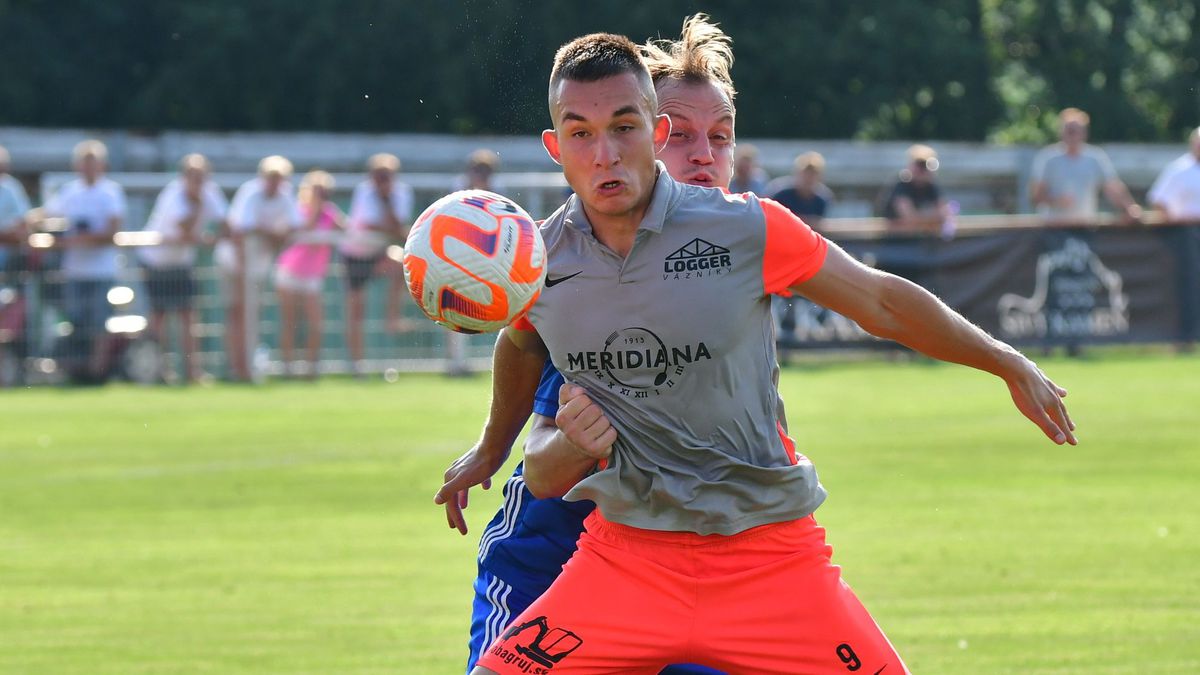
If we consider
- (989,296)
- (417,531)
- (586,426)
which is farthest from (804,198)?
(586,426)

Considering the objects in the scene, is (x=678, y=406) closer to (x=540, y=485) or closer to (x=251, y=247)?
(x=540, y=485)

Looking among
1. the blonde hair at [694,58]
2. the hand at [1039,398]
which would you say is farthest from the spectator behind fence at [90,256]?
the hand at [1039,398]

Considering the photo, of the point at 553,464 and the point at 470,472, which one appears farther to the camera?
the point at 470,472

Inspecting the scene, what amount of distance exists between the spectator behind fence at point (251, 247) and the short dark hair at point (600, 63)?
52.3 ft

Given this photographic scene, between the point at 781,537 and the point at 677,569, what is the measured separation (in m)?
0.29

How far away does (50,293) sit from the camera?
20.5 metres

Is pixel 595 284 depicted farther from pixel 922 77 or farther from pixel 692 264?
pixel 922 77

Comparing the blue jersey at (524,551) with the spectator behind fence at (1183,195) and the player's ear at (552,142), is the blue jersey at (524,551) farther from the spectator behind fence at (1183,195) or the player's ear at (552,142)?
the spectator behind fence at (1183,195)

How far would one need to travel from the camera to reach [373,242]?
2108cm

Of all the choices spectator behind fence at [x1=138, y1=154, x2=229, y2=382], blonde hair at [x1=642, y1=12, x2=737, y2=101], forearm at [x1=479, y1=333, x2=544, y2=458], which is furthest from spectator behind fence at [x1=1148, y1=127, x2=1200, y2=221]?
forearm at [x1=479, y1=333, x2=544, y2=458]

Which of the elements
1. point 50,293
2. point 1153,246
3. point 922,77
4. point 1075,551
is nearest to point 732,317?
point 1075,551

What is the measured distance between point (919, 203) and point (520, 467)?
1687 cm

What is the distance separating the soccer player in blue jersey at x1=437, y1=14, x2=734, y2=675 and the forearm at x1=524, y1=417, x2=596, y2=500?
29cm

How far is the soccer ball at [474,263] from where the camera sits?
480 centimetres
